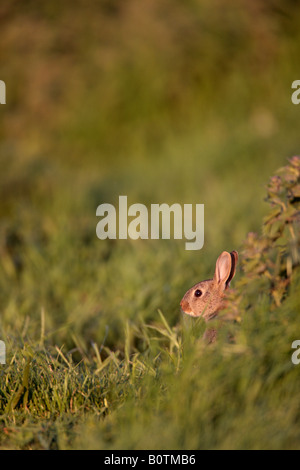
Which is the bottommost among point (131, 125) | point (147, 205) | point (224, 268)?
point (224, 268)

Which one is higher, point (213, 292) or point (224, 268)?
point (224, 268)

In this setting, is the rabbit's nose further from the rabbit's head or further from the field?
the field

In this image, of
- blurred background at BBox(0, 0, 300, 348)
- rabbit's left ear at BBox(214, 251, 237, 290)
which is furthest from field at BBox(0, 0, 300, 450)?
rabbit's left ear at BBox(214, 251, 237, 290)

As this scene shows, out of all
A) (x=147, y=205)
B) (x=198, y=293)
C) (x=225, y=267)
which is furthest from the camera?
(x=147, y=205)

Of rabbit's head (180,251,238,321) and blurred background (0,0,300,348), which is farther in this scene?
blurred background (0,0,300,348)

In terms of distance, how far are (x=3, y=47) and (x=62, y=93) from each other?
0.99 metres

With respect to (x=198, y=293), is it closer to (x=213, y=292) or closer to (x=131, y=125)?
(x=213, y=292)

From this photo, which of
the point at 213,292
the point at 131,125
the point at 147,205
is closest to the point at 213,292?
the point at 213,292

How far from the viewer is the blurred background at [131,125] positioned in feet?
17.3

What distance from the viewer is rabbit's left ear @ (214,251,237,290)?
10.8 ft

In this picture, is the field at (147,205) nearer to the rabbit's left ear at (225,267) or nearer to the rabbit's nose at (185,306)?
the rabbit's nose at (185,306)

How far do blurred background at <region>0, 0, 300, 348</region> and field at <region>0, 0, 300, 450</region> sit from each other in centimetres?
2

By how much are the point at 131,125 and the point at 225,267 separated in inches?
242

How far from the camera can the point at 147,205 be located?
21.7 feet
